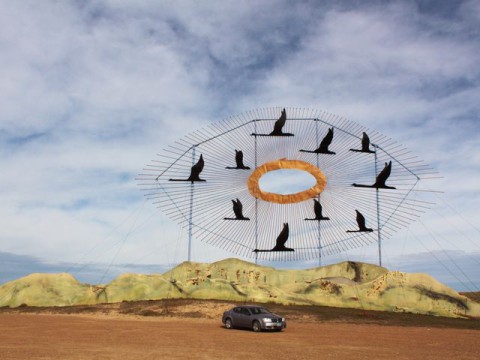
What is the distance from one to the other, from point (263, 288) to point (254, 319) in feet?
63.9

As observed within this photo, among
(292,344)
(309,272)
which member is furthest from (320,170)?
(309,272)

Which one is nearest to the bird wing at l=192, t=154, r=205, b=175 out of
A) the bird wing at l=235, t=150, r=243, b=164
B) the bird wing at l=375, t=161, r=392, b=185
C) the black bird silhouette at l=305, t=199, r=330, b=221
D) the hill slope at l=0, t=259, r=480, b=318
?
the bird wing at l=235, t=150, r=243, b=164

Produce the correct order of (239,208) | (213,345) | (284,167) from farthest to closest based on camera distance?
1. (284,167)
2. (239,208)
3. (213,345)

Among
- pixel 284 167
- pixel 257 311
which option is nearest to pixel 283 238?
pixel 284 167

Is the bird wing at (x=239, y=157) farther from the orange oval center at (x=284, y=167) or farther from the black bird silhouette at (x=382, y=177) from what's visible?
the black bird silhouette at (x=382, y=177)

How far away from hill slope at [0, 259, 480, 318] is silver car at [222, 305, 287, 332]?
51.2 ft

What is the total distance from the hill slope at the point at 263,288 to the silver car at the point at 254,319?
1560 centimetres

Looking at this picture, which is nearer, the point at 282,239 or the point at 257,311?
the point at 257,311

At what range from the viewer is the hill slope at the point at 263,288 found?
43.8 metres

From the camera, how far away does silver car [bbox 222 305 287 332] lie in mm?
24445

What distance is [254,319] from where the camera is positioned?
81.8 feet

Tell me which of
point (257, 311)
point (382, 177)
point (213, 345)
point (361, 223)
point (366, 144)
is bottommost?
point (213, 345)

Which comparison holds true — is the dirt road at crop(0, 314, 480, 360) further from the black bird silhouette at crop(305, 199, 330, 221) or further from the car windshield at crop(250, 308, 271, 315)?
the black bird silhouette at crop(305, 199, 330, 221)

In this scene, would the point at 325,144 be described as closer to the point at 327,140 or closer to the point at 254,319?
the point at 327,140
